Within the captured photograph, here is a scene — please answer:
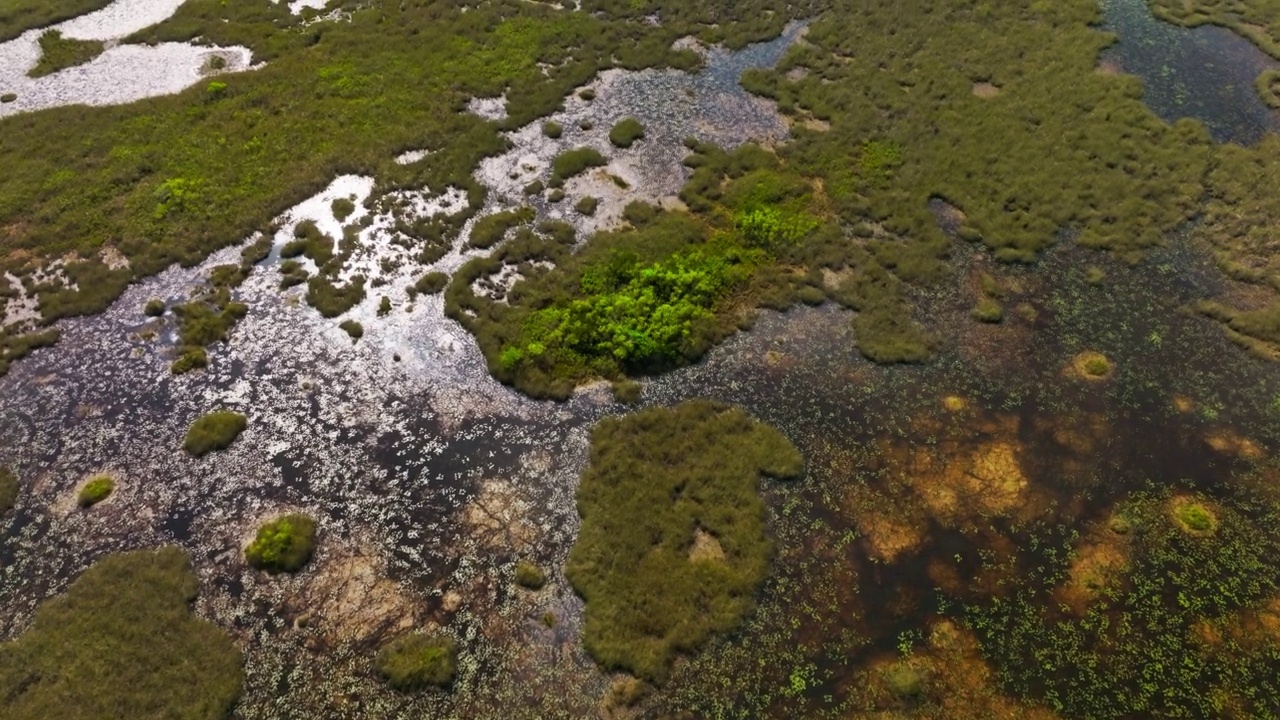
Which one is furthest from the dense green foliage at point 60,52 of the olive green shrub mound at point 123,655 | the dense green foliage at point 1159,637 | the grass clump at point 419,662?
the dense green foliage at point 1159,637

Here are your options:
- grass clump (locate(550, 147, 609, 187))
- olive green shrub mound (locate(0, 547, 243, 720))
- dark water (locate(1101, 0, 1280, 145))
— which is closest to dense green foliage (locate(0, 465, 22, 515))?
olive green shrub mound (locate(0, 547, 243, 720))

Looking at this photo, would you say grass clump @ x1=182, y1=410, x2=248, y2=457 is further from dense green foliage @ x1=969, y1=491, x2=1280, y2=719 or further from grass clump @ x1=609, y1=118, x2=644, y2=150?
dense green foliage @ x1=969, y1=491, x2=1280, y2=719

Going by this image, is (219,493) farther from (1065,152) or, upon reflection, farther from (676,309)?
(1065,152)

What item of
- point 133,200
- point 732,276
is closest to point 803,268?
point 732,276

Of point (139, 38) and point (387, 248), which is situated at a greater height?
point (139, 38)

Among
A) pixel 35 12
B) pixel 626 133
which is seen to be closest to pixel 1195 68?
pixel 626 133
